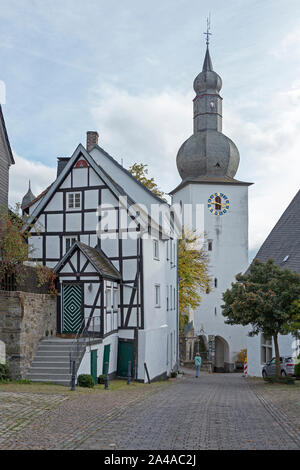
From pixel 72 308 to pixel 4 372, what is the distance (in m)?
5.62

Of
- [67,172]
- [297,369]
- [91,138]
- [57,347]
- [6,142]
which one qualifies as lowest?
[297,369]

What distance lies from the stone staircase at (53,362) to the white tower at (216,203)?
34212 mm

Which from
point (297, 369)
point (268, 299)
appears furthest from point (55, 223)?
point (297, 369)

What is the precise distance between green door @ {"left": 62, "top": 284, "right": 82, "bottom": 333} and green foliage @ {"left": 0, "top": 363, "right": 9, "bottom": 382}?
17.0 ft

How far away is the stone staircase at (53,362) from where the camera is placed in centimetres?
1839

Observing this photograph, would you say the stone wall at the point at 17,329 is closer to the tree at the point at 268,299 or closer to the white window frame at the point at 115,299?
the white window frame at the point at 115,299

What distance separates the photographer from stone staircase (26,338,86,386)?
60.3ft

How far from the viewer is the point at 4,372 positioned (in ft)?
57.7

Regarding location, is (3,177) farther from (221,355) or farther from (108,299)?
(221,355)

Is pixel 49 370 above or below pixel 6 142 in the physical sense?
below

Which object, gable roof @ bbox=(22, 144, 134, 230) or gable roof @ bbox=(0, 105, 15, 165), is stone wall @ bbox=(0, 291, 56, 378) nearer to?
gable roof @ bbox=(22, 144, 134, 230)

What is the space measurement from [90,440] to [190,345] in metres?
42.4

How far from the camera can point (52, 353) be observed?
19.6 meters

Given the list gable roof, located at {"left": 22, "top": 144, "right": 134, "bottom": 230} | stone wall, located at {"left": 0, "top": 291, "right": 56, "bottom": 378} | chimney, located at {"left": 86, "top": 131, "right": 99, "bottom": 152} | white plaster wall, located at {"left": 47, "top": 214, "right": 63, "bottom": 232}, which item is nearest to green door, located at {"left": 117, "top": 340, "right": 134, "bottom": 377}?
white plaster wall, located at {"left": 47, "top": 214, "right": 63, "bottom": 232}
